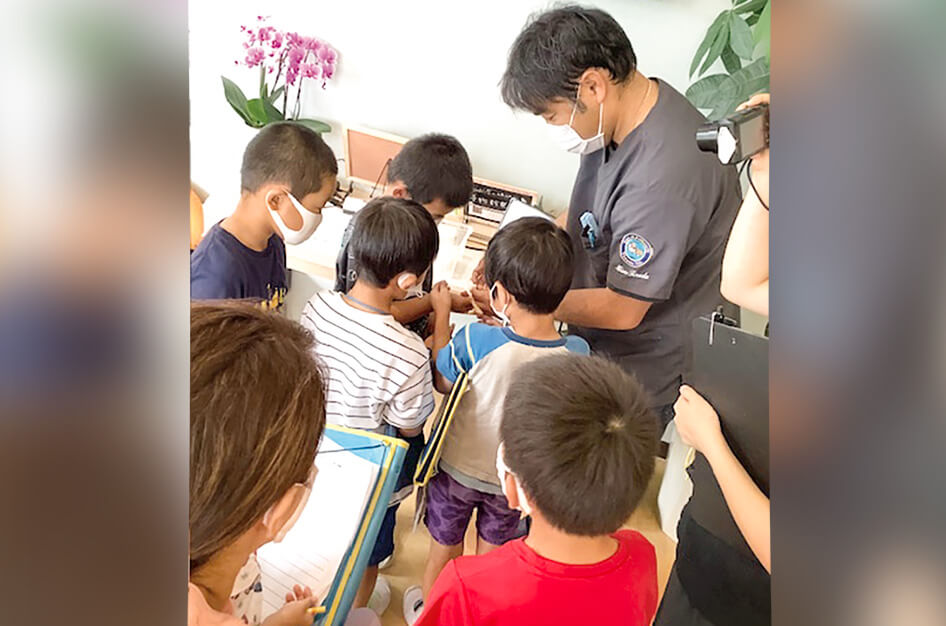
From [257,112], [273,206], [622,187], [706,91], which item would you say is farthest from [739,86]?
[273,206]

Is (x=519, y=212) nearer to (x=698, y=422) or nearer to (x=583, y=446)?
(x=583, y=446)

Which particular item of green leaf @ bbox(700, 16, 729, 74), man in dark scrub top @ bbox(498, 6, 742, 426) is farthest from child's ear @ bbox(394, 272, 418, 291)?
green leaf @ bbox(700, 16, 729, 74)

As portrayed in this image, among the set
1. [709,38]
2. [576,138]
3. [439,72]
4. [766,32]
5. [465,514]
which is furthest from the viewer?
[439,72]

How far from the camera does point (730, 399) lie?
33 centimetres

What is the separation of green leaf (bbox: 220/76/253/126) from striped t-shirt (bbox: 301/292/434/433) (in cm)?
24

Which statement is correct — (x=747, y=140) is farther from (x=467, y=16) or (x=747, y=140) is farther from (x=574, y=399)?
(x=467, y=16)

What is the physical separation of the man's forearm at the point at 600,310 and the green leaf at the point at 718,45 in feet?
0.70

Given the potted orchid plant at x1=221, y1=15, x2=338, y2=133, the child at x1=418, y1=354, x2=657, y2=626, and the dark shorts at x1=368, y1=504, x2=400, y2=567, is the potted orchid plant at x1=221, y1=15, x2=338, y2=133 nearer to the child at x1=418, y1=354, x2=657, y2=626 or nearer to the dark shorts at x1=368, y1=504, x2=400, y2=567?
the child at x1=418, y1=354, x2=657, y2=626

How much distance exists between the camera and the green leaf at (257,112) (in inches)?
24.9

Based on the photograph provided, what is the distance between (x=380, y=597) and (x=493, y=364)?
305 mm

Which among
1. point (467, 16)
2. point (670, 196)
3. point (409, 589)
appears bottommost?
point (409, 589)
